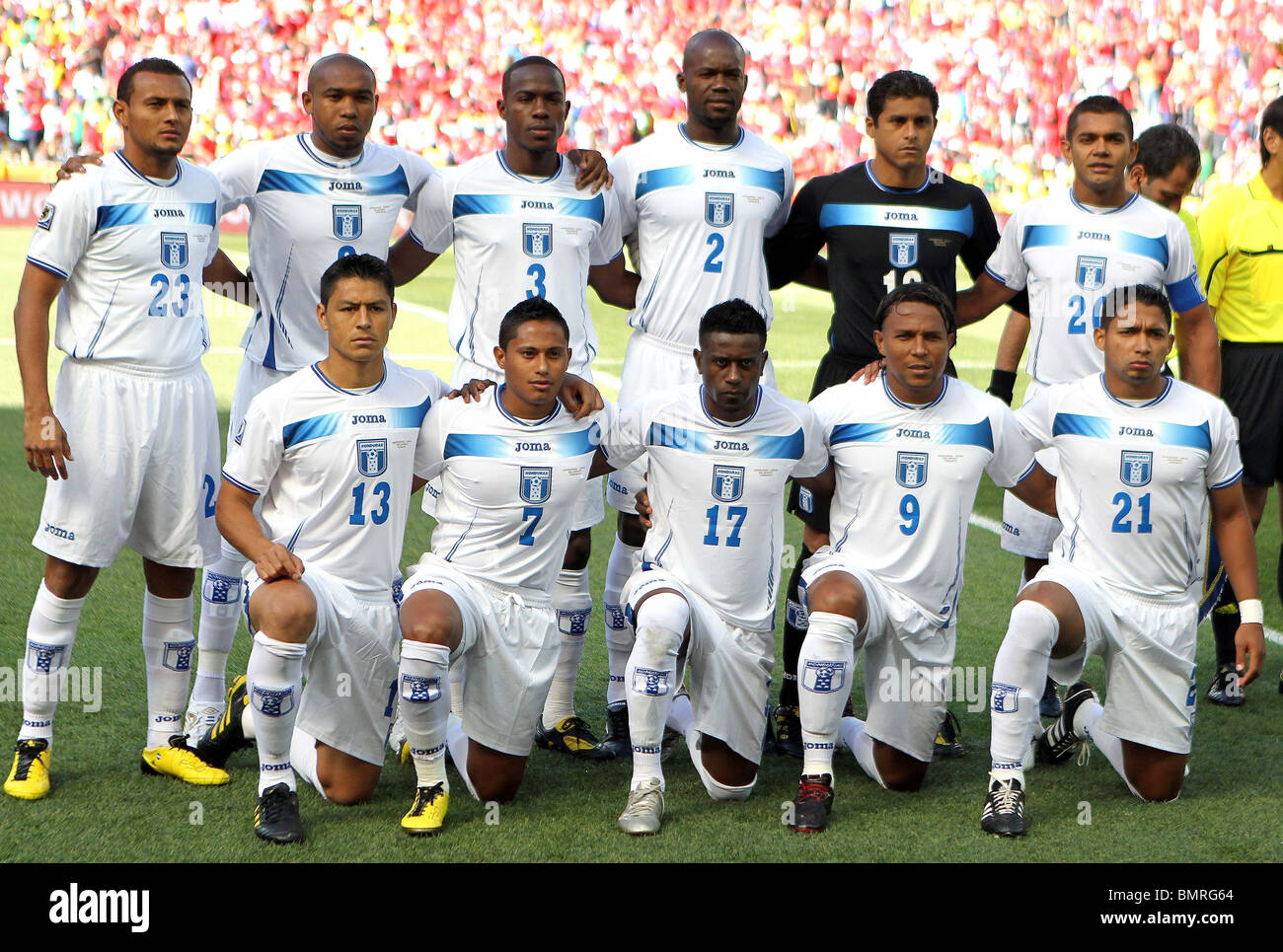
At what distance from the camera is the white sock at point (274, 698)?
4363 millimetres

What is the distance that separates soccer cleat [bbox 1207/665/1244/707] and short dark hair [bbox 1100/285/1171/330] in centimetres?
178

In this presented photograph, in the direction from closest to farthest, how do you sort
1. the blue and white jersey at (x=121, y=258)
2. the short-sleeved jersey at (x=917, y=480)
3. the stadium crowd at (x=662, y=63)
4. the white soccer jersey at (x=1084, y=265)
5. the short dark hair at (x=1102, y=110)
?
1. the blue and white jersey at (x=121, y=258)
2. the short-sleeved jersey at (x=917, y=480)
3. the short dark hair at (x=1102, y=110)
4. the white soccer jersey at (x=1084, y=265)
5. the stadium crowd at (x=662, y=63)

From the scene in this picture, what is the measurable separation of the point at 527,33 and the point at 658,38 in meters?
2.55

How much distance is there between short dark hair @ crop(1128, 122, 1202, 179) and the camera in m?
5.97

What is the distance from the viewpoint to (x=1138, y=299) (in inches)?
193

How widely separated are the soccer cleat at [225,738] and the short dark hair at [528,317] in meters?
1.49

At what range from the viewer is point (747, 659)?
16.0 ft

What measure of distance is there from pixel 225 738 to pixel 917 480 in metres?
2.48

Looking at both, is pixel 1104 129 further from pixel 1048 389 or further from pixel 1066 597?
pixel 1066 597

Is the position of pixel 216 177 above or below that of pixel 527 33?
below

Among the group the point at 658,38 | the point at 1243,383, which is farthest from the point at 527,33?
the point at 1243,383

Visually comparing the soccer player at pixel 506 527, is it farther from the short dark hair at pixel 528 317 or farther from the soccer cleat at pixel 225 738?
the soccer cleat at pixel 225 738

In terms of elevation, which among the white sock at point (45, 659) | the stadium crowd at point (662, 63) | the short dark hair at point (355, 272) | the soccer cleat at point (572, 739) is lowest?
the soccer cleat at point (572, 739)

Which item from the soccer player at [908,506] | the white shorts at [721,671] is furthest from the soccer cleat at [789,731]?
the white shorts at [721,671]
